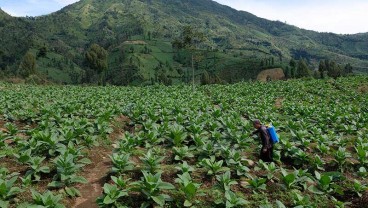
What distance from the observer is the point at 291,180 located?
11.6m

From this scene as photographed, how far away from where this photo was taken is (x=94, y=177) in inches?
499

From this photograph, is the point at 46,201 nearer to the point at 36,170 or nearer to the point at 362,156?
the point at 36,170

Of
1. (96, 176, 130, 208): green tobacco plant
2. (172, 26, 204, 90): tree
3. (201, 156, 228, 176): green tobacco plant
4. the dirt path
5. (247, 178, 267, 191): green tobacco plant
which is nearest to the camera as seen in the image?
(96, 176, 130, 208): green tobacco plant

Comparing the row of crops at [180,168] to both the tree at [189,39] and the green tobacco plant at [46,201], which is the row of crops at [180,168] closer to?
the green tobacco plant at [46,201]

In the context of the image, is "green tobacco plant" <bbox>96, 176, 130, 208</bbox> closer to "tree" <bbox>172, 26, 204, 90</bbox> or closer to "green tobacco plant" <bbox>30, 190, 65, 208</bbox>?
"green tobacco plant" <bbox>30, 190, 65, 208</bbox>

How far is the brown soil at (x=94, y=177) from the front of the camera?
35.1ft

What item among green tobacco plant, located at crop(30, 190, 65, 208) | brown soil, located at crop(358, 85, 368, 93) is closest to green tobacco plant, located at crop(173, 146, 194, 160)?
green tobacco plant, located at crop(30, 190, 65, 208)

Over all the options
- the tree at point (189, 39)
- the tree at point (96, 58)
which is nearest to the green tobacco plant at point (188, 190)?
the tree at point (189, 39)

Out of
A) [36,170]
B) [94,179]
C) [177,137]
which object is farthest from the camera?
[177,137]

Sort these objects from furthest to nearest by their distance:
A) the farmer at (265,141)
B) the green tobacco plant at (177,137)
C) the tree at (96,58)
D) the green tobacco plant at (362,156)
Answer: the tree at (96,58) → the green tobacco plant at (177,137) → the green tobacco plant at (362,156) → the farmer at (265,141)

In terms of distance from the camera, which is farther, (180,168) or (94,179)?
(94,179)

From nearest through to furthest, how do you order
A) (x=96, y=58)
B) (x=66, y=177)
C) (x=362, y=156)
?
(x=66, y=177), (x=362, y=156), (x=96, y=58)

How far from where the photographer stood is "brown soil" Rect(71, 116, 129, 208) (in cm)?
1070

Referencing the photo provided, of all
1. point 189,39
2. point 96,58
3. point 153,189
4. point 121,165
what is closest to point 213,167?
point 153,189
